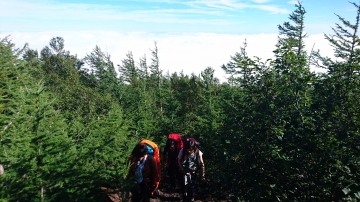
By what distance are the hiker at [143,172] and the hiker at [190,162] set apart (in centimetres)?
102

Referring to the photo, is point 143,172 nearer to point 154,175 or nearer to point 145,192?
point 154,175

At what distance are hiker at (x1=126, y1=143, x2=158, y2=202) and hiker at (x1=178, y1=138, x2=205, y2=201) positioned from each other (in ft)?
3.35

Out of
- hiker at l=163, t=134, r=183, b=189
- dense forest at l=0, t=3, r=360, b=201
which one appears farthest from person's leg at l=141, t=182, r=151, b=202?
hiker at l=163, t=134, r=183, b=189

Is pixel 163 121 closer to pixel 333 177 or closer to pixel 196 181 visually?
pixel 196 181

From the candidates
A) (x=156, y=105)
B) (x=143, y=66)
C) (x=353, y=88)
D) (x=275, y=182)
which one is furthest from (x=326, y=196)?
(x=143, y=66)

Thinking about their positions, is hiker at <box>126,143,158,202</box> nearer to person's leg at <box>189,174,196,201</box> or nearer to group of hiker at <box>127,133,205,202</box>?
group of hiker at <box>127,133,205,202</box>

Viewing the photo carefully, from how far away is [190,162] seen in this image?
758 cm

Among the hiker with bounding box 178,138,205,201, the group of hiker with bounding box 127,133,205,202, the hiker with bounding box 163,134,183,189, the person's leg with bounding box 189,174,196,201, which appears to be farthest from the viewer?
the hiker with bounding box 163,134,183,189

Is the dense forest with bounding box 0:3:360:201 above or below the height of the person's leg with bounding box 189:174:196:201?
above

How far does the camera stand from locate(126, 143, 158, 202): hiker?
6.45 meters

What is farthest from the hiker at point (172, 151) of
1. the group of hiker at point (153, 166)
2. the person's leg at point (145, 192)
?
the person's leg at point (145, 192)

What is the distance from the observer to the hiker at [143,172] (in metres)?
6.45

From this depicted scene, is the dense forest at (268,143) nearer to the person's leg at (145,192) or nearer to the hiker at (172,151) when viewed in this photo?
the person's leg at (145,192)

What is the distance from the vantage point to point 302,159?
4223mm
